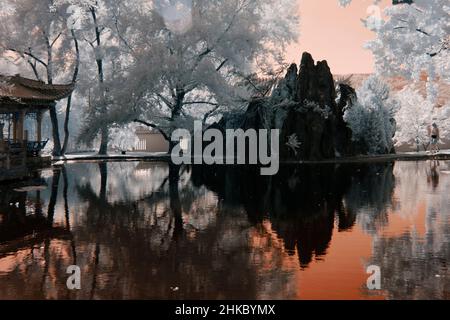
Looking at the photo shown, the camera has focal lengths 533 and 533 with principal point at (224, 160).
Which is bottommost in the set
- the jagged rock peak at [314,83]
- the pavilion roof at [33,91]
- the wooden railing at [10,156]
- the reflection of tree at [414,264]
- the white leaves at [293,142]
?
the reflection of tree at [414,264]

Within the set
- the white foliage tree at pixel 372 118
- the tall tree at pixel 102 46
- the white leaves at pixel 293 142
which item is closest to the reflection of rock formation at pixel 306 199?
the white leaves at pixel 293 142

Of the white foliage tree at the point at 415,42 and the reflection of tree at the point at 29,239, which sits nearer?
the reflection of tree at the point at 29,239

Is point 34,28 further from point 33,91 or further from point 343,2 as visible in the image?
point 343,2

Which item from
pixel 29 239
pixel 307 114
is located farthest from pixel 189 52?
pixel 29 239

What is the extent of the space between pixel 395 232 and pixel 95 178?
1842 cm

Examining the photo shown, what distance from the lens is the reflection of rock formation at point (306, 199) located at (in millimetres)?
11445

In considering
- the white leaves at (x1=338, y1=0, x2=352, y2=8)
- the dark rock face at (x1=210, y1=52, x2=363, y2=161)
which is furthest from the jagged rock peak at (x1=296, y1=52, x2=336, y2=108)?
the white leaves at (x1=338, y1=0, x2=352, y2=8)

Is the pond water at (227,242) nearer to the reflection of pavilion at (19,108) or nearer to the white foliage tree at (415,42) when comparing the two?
the reflection of pavilion at (19,108)

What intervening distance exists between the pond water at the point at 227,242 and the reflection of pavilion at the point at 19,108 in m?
4.37

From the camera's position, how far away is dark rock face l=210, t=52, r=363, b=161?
39.9 metres

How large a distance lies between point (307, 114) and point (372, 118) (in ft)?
21.4

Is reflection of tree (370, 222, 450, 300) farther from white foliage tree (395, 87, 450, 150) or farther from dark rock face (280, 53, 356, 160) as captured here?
white foliage tree (395, 87, 450, 150)

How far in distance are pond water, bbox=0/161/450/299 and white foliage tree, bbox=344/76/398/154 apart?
22.7 meters
